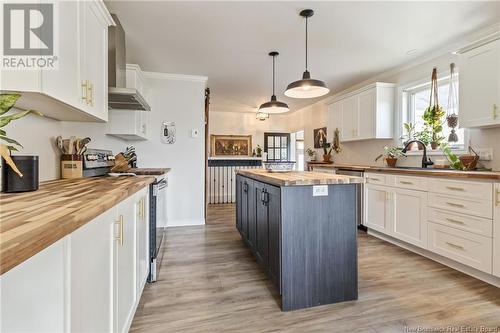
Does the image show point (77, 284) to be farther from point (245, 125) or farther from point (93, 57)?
point (245, 125)

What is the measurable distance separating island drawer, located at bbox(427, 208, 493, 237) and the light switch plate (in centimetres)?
142

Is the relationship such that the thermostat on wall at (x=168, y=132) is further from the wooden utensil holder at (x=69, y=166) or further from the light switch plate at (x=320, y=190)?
the light switch plate at (x=320, y=190)

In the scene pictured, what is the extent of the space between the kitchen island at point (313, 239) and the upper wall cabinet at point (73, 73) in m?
1.34

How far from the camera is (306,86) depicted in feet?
7.39

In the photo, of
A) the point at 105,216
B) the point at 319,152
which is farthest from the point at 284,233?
the point at 319,152

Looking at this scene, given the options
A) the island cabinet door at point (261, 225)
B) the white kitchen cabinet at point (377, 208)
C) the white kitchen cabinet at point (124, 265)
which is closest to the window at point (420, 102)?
the white kitchen cabinet at point (377, 208)

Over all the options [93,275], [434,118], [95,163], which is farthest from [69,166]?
[434,118]

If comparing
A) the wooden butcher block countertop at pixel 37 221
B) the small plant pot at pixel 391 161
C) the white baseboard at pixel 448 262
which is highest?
the small plant pot at pixel 391 161

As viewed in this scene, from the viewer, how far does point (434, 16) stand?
2.44 m

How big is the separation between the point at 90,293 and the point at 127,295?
1.88ft

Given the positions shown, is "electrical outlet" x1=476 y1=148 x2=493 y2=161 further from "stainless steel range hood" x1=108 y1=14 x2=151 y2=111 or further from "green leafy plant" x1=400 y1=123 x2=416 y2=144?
"stainless steel range hood" x1=108 y1=14 x2=151 y2=111

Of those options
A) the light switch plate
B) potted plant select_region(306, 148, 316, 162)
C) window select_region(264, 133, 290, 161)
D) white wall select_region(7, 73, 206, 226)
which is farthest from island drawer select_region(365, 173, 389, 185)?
window select_region(264, 133, 290, 161)

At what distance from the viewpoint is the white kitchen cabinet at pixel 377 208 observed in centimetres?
320

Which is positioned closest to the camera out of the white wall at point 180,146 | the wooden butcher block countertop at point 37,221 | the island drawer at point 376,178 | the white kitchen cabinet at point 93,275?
the wooden butcher block countertop at point 37,221
